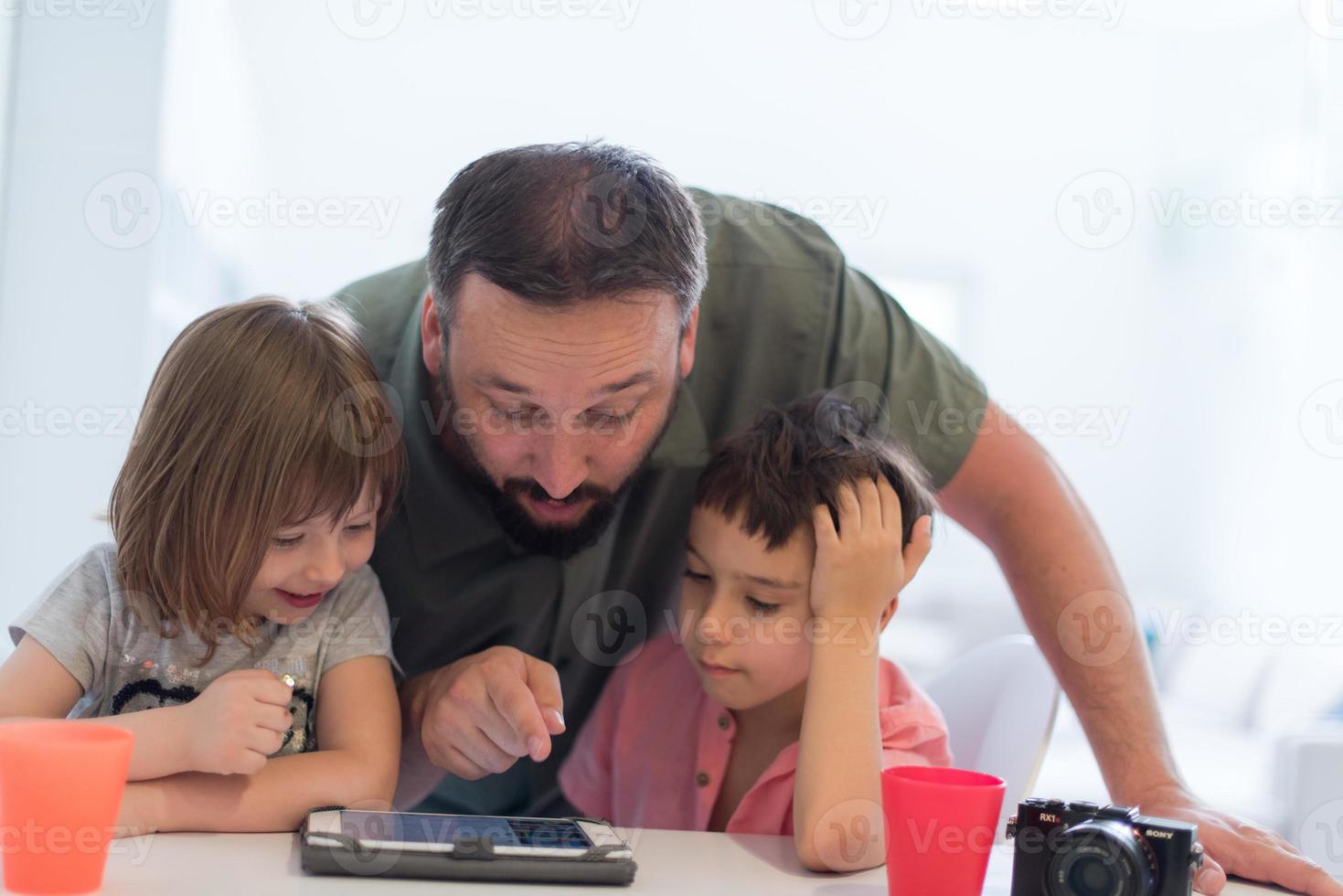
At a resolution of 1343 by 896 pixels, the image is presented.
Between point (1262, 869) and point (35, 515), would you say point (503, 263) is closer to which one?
point (1262, 869)

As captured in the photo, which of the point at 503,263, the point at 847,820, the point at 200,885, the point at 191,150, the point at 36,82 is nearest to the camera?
the point at 200,885

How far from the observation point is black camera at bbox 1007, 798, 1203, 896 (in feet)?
2.23

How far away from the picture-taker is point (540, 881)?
714 millimetres

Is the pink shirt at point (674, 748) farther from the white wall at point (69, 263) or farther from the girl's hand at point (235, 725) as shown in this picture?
the white wall at point (69, 263)

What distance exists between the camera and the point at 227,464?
0.85 meters

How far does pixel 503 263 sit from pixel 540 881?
18.3 inches

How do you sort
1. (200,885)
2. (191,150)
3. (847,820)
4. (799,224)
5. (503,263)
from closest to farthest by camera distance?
(200,885) < (847,820) < (503,263) < (799,224) < (191,150)

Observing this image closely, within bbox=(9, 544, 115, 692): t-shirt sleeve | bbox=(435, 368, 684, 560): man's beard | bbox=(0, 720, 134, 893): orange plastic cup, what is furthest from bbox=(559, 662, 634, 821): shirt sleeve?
bbox=(0, 720, 134, 893): orange plastic cup

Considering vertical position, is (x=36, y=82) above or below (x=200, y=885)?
above

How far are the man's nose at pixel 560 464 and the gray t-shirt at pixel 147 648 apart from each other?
18 cm

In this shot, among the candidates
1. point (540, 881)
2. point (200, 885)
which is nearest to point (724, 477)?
point (540, 881)

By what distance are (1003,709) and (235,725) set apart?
27.1 inches

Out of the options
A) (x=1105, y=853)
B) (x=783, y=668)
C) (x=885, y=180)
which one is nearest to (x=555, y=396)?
(x=783, y=668)

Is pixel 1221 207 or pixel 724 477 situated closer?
pixel 724 477
